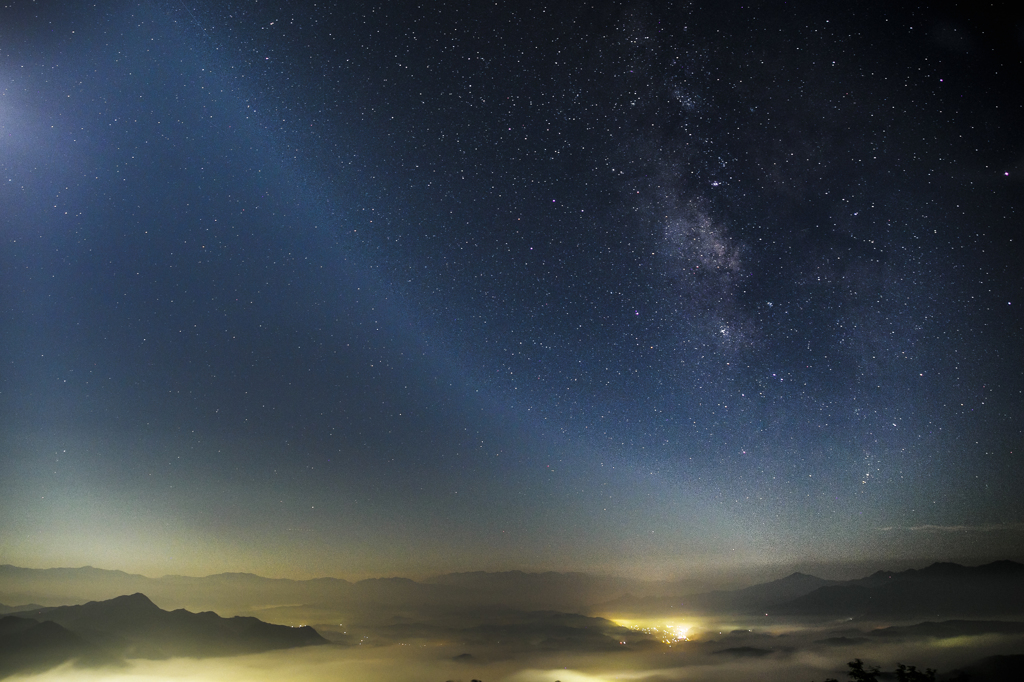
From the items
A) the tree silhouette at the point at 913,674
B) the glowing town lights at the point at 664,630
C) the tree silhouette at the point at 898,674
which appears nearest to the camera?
the tree silhouette at the point at 898,674

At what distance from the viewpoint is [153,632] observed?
22.2 metres

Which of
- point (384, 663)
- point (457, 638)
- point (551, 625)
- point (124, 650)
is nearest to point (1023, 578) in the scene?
point (551, 625)

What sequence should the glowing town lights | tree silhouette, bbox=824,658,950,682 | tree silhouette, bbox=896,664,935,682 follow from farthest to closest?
tree silhouette, bbox=896,664,935,682
the glowing town lights
tree silhouette, bbox=824,658,950,682

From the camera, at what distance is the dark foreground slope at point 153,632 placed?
56.5 ft

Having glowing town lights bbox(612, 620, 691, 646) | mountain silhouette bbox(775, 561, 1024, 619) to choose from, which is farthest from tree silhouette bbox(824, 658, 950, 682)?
glowing town lights bbox(612, 620, 691, 646)

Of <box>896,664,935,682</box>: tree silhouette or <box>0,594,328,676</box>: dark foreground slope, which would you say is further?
<box>896,664,935,682</box>: tree silhouette

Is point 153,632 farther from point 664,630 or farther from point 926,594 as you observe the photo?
point 926,594

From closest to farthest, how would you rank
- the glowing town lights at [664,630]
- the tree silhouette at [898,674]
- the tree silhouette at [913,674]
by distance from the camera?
the tree silhouette at [898,674] → the glowing town lights at [664,630] → the tree silhouette at [913,674]

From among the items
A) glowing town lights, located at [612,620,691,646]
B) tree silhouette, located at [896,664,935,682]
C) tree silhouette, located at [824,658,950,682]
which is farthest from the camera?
tree silhouette, located at [896,664,935,682]

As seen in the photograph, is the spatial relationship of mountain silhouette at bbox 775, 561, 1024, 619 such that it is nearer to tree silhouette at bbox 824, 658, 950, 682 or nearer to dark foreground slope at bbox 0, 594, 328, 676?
tree silhouette at bbox 824, 658, 950, 682

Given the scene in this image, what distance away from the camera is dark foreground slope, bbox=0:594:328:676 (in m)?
17.2

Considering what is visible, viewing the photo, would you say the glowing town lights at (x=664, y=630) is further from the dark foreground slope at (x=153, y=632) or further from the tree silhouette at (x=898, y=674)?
the dark foreground slope at (x=153, y=632)

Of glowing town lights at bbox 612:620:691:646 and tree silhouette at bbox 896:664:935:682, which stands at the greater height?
glowing town lights at bbox 612:620:691:646

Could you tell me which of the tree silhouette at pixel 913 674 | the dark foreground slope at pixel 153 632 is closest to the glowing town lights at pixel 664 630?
the tree silhouette at pixel 913 674
